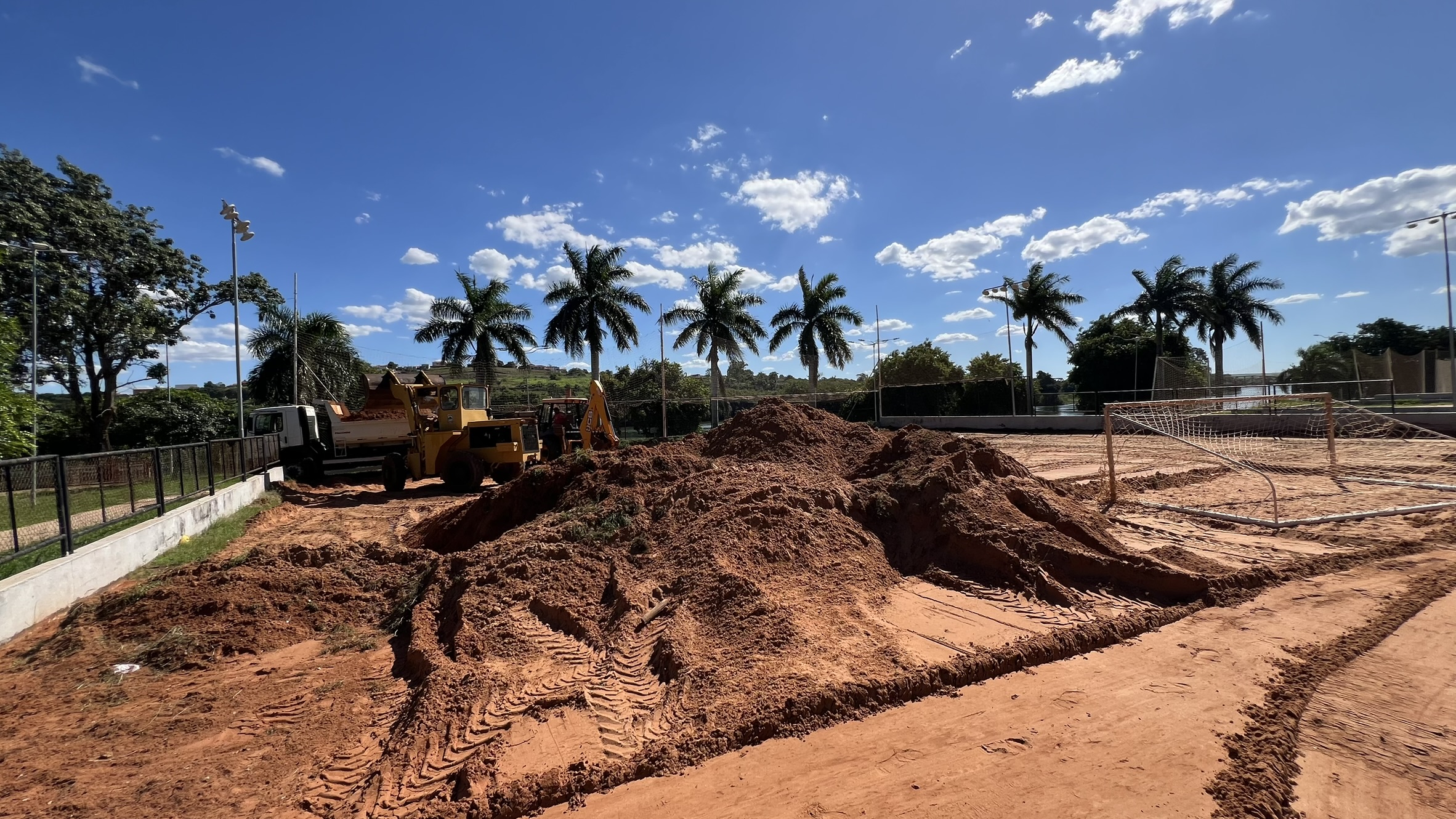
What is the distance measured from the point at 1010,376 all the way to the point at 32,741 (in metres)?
34.8

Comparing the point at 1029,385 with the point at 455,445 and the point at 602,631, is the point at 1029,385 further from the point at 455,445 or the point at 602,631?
the point at 602,631

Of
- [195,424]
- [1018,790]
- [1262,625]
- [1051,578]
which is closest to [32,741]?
[1018,790]

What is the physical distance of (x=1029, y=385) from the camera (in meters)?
33.2

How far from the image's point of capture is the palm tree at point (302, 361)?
106 ft

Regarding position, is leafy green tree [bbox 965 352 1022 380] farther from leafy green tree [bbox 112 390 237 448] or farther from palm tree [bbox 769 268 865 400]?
leafy green tree [bbox 112 390 237 448]

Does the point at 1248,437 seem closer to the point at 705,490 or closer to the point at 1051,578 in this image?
the point at 1051,578

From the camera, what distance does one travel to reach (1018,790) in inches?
137

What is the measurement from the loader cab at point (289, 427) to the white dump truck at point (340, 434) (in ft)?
0.06

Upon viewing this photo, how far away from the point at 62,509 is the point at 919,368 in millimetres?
46463

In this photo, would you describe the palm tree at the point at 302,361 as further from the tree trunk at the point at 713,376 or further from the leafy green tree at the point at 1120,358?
the leafy green tree at the point at 1120,358

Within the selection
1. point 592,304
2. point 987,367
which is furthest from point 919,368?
point 592,304

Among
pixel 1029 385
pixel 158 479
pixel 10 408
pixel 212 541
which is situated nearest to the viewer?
pixel 158 479

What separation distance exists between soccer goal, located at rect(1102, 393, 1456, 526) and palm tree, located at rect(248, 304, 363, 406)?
3418 cm

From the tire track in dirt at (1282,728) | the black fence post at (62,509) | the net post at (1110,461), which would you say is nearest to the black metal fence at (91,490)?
the black fence post at (62,509)
